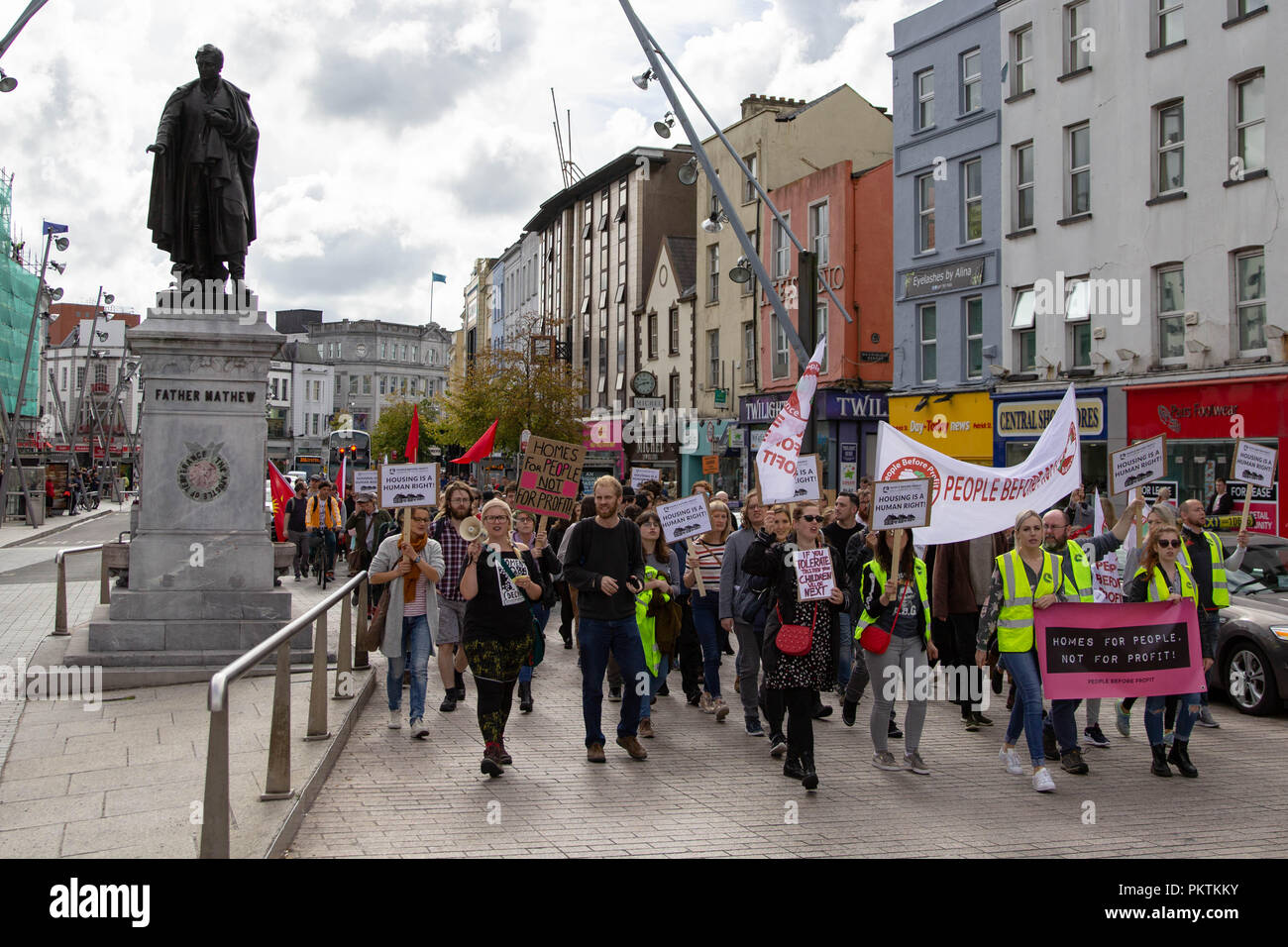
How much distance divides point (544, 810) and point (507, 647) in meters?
1.32

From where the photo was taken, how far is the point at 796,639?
8.12 m

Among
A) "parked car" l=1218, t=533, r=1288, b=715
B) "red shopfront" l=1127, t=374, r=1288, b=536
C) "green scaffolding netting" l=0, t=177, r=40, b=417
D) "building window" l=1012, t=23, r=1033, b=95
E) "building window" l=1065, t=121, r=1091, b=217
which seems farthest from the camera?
"green scaffolding netting" l=0, t=177, r=40, b=417

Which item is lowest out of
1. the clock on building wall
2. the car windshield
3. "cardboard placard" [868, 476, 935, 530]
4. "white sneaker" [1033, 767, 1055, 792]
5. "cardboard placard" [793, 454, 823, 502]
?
"white sneaker" [1033, 767, 1055, 792]

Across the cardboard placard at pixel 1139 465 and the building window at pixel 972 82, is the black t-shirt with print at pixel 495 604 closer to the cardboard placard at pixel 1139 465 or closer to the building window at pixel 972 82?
the cardboard placard at pixel 1139 465

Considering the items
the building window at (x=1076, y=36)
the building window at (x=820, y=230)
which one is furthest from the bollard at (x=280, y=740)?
the building window at (x=820, y=230)

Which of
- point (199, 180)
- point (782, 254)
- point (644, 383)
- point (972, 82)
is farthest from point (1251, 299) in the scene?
point (644, 383)

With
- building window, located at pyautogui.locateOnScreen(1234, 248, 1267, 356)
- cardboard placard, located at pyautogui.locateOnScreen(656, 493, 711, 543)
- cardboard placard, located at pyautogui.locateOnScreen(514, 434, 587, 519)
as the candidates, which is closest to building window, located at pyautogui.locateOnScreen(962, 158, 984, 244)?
building window, located at pyautogui.locateOnScreen(1234, 248, 1267, 356)

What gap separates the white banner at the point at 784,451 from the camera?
420 inches

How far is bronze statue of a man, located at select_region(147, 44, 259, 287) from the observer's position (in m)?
11.6

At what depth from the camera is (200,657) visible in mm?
10797

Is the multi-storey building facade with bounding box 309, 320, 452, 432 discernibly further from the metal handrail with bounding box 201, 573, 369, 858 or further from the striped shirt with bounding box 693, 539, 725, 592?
the metal handrail with bounding box 201, 573, 369, 858

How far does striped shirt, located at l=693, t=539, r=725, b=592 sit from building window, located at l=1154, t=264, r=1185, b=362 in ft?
54.3

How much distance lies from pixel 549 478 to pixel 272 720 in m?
6.50

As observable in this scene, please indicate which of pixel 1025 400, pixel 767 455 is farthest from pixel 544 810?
pixel 1025 400
